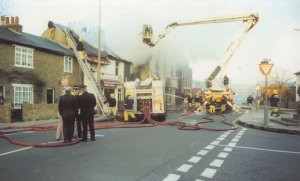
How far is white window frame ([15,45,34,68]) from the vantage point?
78.0 ft

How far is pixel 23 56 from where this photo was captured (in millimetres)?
24406

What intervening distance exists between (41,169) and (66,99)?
4.19 metres

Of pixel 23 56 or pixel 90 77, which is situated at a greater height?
pixel 23 56

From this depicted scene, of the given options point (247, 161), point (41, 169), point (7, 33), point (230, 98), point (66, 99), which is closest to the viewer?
point (41, 169)

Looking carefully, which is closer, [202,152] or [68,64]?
[202,152]

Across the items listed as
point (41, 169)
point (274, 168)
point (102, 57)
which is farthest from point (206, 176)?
point (102, 57)

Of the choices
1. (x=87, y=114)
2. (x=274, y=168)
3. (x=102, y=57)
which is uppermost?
(x=102, y=57)

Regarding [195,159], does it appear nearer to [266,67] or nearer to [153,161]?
[153,161]

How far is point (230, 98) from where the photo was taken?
31875 mm

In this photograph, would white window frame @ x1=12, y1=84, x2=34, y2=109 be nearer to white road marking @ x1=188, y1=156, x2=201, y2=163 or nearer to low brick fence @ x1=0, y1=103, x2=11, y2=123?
low brick fence @ x1=0, y1=103, x2=11, y2=123

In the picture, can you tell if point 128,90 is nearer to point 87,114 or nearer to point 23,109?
point 23,109

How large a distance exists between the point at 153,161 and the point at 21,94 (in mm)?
19197

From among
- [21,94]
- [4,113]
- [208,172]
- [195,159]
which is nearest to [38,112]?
[4,113]

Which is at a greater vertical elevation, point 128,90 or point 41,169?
point 128,90
